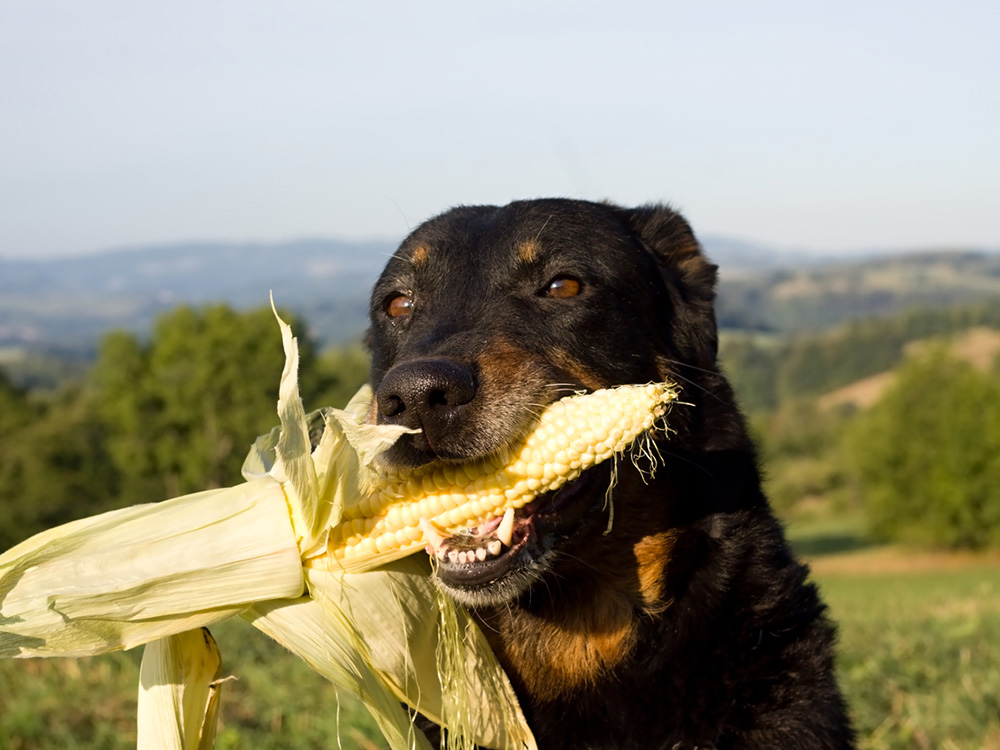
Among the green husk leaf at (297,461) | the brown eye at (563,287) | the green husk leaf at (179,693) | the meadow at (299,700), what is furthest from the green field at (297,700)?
the brown eye at (563,287)

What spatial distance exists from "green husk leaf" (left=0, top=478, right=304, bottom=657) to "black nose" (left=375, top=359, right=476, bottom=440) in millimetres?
495

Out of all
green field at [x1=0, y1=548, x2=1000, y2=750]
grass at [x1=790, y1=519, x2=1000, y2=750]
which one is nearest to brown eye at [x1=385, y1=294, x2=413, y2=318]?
green field at [x1=0, y1=548, x2=1000, y2=750]

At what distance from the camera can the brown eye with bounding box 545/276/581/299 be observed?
172 inches

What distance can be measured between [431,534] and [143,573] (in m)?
0.88

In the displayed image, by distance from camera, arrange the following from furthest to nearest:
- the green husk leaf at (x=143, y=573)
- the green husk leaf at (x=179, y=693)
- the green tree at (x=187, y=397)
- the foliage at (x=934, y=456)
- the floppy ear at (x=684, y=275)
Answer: the foliage at (x=934, y=456)
the green tree at (x=187, y=397)
the floppy ear at (x=684, y=275)
the green husk leaf at (x=179, y=693)
the green husk leaf at (x=143, y=573)

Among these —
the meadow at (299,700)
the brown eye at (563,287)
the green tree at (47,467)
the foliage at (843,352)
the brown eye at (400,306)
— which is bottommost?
the foliage at (843,352)

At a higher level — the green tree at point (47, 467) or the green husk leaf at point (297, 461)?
the green husk leaf at point (297, 461)

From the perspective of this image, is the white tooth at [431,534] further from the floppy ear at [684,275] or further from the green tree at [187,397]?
the green tree at [187,397]

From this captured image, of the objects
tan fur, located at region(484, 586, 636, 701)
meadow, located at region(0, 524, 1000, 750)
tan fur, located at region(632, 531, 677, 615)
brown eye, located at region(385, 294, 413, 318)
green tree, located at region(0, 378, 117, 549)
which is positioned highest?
brown eye, located at region(385, 294, 413, 318)

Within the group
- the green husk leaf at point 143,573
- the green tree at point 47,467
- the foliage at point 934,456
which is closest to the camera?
the green husk leaf at point 143,573

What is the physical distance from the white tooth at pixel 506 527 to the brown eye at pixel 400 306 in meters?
1.63

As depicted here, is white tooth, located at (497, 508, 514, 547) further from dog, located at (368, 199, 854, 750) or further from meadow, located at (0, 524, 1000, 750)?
meadow, located at (0, 524, 1000, 750)

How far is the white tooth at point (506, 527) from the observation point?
3248 mm

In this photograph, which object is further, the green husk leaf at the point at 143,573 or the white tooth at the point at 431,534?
the white tooth at the point at 431,534
